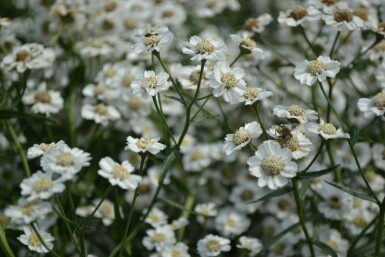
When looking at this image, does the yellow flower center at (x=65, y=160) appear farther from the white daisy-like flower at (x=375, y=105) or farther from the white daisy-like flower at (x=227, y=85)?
the white daisy-like flower at (x=375, y=105)

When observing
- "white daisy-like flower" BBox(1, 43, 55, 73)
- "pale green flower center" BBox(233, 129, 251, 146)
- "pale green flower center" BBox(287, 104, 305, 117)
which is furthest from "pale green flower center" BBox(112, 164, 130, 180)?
"white daisy-like flower" BBox(1, 43, 55, 73)

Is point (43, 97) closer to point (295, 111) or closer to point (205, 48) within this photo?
point (205, 48)

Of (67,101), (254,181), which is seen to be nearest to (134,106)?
(67,101)

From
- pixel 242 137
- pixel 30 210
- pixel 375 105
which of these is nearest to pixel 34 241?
pixel 30 210

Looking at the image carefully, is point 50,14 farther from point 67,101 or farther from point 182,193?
point 182,193

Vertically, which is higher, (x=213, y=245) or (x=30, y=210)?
(x=30, y=210)

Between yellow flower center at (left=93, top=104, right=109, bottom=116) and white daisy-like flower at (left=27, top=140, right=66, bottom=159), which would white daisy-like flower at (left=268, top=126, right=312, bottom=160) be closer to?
white daisy-like flower at (left=27, top=140, right=66, bottom=159)
